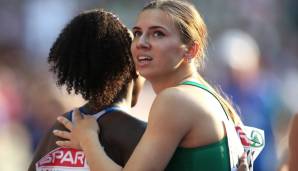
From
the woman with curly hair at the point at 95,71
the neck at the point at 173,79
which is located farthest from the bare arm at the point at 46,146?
the neck at the point at 173,79

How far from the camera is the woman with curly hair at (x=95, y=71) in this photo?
2.73 m

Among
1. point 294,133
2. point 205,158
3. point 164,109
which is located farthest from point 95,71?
point 294,133

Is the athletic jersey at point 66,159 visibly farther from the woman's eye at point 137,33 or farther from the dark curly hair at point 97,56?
the woman's eye at point 137,33

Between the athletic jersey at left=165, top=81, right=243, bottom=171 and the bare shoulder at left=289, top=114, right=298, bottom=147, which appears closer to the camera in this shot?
the athletic jersey at left=165, top=81, right=243, bottom=171

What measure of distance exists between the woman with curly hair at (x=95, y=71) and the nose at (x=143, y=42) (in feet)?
0.56

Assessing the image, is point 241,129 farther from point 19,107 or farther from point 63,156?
point 19,107

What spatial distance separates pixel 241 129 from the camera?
277cm

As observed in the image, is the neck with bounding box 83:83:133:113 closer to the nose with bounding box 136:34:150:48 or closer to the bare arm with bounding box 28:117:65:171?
the bare arm with bounding box 28:117:65:171

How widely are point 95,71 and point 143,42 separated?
0.27 m

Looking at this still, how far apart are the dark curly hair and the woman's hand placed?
0.30 feet

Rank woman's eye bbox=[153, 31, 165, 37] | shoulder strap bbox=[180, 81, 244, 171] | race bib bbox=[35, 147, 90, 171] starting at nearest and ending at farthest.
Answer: shoulder strap bbox=[180, 81, 244, 171] < woman's eye bbox=[153, 31, 165, 37] < race bib bbox=[35, 147, 90, 171]

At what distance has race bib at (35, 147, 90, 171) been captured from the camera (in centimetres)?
270

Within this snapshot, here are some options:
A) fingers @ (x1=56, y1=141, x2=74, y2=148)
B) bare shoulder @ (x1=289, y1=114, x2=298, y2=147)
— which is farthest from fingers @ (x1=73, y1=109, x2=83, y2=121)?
bare shoulder @ (x1=289, y1=114, x2=298, y2=147)

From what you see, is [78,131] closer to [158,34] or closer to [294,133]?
[158,34]
